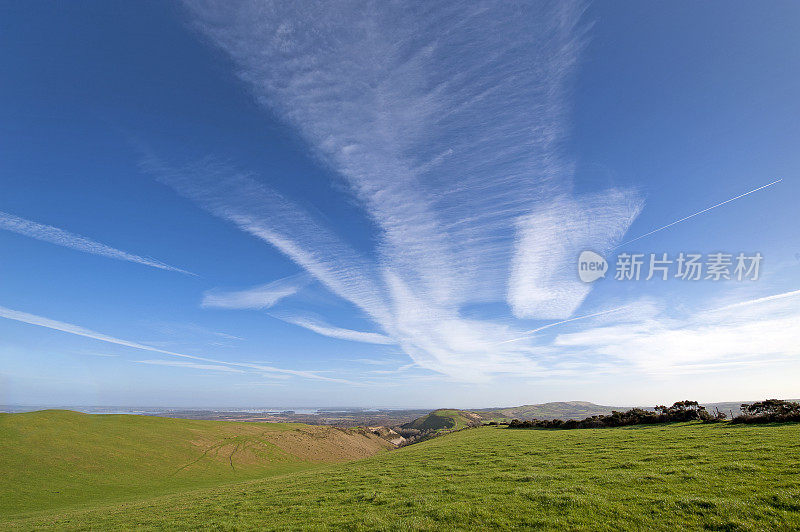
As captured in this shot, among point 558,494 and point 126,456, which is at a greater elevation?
point 558,494

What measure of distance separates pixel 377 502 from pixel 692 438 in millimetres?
27081

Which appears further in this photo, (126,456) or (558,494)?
(126,456)

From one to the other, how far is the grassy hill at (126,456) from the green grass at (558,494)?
1932 cm

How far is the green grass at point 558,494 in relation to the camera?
43.1 ft

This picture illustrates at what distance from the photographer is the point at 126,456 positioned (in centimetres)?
6250

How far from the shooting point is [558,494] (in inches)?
649

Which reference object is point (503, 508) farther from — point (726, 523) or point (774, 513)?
point (774, 513)

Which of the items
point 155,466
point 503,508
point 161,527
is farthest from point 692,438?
point 155,466

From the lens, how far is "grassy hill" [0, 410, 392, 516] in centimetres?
4647

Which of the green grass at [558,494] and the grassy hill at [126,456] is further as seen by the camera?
the grassy hill at [126,456]

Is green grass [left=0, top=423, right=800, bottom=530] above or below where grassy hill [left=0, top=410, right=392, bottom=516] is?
above

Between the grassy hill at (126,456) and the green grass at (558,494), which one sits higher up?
the green grass at (558,494)

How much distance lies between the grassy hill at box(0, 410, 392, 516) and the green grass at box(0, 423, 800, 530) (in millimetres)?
19316

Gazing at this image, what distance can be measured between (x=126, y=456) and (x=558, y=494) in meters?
83.0
